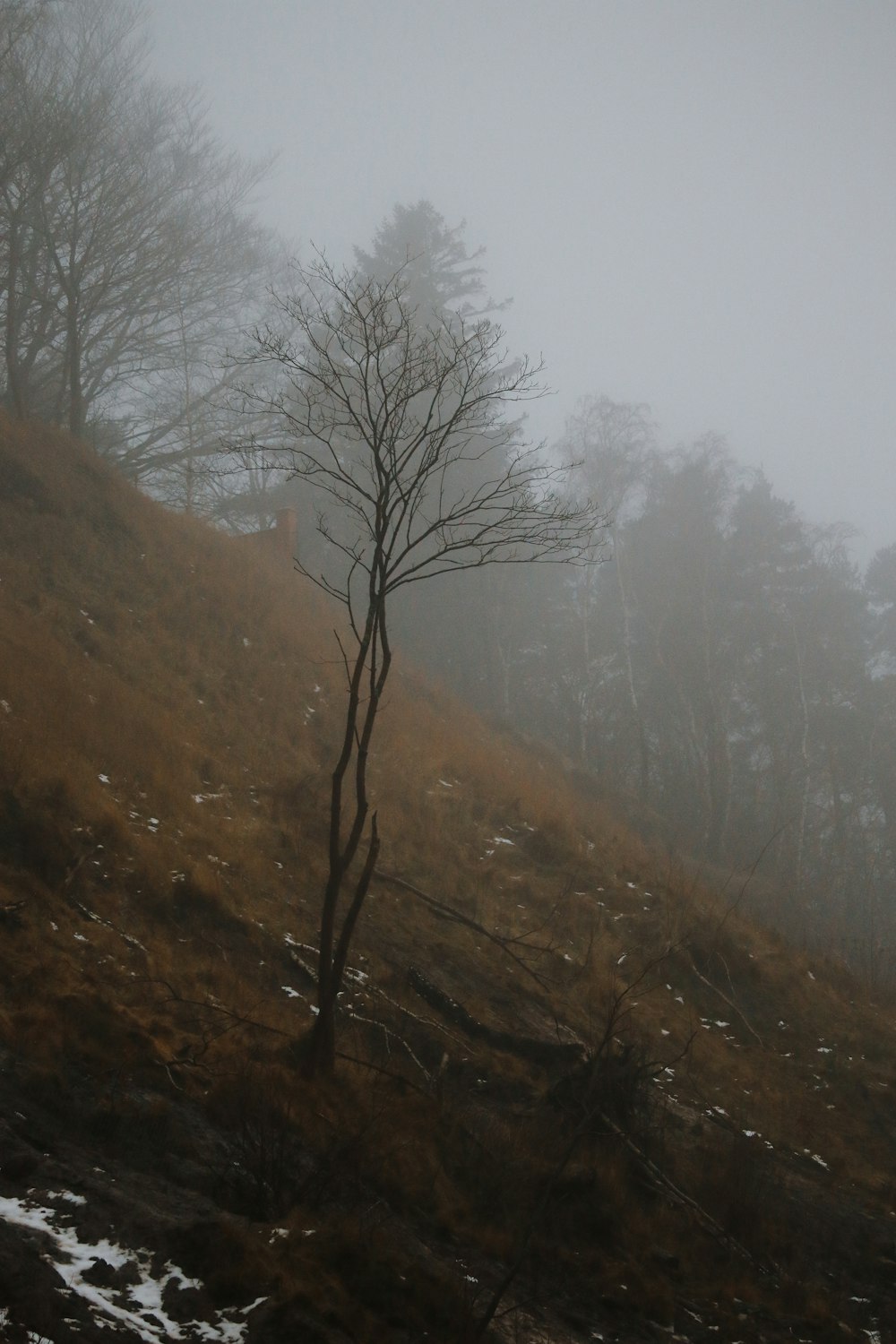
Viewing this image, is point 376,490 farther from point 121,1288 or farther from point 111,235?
point 111,235

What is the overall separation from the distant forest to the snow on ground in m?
12.0

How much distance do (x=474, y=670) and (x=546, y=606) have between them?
3979mm

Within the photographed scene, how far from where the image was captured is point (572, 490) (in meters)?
30.2

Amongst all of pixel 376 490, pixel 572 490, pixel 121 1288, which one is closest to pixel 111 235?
pixel 376 490

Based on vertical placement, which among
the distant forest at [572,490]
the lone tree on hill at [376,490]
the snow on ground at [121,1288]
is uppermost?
the distant forest at [572,490]

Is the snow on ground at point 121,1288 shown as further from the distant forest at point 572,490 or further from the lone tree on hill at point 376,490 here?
the distant forest at point 572,490

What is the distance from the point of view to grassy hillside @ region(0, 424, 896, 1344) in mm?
3973

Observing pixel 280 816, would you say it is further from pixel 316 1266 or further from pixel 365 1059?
pixel 316 1266

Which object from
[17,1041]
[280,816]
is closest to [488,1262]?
[17,1041]

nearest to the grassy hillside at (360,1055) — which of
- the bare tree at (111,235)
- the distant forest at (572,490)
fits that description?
the distant forest at (572,490)

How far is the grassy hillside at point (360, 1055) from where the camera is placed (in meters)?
3.97

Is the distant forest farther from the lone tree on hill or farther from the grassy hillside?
the lone tree on hill

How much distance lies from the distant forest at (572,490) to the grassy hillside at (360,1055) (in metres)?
4.85

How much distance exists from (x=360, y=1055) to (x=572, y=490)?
2563 centimetres
